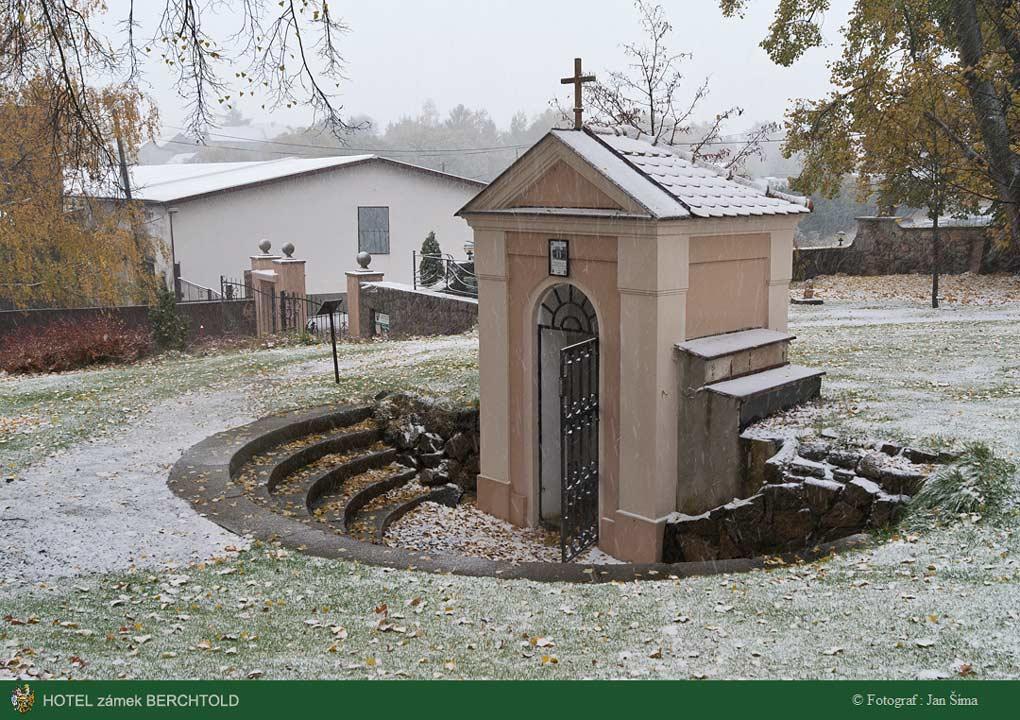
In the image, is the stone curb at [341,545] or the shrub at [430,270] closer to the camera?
the stone curb at [341,545]

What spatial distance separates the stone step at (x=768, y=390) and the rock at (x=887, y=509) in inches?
54.6

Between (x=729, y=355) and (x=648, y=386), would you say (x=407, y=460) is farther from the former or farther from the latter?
(x=729, y=355)

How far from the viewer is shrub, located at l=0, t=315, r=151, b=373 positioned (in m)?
17.9

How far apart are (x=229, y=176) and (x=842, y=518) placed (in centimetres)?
3526

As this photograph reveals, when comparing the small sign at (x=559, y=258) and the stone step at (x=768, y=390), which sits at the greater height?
the small sign at (x=559, y=258)

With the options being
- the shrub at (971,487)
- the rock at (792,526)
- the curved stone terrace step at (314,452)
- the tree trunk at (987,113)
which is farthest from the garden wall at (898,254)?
the rock at (792,526)

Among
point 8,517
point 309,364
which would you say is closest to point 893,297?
point 309,364

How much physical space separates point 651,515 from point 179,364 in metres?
11.9

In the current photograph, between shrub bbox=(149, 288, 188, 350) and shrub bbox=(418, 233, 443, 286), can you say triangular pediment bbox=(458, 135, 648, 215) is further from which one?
shrub bbox=(418, 233, 443, 286)

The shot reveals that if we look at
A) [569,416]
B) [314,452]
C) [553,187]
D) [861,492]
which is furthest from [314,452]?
[861,492]

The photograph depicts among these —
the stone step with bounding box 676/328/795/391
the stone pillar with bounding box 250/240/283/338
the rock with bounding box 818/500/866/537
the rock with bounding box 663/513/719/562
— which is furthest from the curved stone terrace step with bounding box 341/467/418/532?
the stone pillar with bounding box 250/240/283/338

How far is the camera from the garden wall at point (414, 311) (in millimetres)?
21203

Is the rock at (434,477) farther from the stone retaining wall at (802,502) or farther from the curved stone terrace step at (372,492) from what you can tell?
the stone retaining wall at (802,502)

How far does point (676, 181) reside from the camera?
855 centimetres
